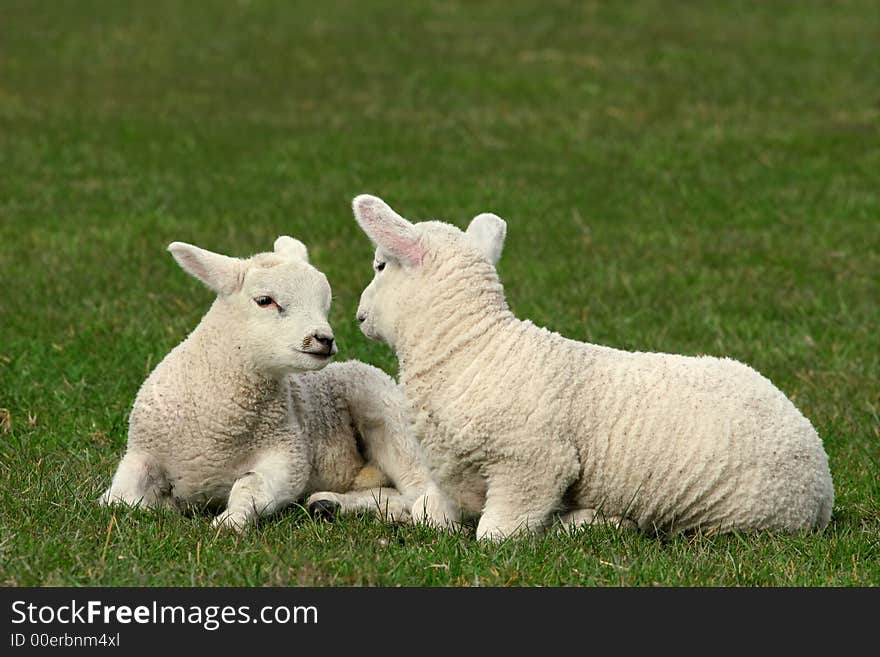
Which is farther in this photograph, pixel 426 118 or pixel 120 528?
pixel 426 118

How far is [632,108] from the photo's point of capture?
17500 millimetres

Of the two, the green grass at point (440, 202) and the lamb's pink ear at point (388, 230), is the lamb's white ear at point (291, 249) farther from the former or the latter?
the green grass at point (440, 202)

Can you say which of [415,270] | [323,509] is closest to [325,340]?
[415,270]

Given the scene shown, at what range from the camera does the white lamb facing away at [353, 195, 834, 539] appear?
5.40 meters

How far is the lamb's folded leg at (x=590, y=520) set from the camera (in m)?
5.54

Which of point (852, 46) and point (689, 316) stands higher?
point (852, 46)

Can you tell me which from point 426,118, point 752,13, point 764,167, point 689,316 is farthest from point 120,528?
point 752,13

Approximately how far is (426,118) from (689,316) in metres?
7.76

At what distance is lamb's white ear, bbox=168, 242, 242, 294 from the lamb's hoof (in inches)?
35.7

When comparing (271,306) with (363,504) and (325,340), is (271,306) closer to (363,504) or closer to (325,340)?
(325,340)

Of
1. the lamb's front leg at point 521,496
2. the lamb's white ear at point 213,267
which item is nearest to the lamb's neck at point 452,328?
the lamb's front leg at point 521,496

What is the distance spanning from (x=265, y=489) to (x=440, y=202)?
7.94 meters
